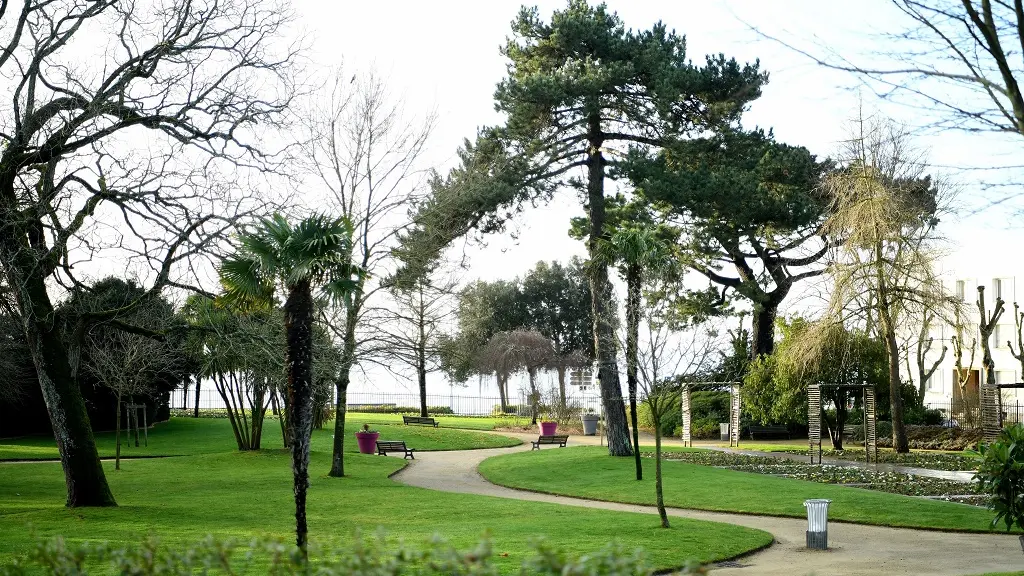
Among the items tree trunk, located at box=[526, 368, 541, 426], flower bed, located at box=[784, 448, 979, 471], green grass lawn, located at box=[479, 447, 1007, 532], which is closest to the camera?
green grass lawn, located at box=[479, 447, 1007, 532]

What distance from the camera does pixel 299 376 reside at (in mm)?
12977

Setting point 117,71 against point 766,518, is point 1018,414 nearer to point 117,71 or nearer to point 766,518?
point 766,518

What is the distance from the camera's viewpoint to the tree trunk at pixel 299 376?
12.6 meters

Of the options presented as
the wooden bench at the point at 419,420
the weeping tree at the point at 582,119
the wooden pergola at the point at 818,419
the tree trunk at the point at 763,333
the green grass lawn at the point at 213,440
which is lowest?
the green grass lawn at the point at 213,440

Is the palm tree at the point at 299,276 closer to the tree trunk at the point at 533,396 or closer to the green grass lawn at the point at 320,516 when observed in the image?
the green grass lawn at the point at 320,516

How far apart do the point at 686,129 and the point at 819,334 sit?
920 cm

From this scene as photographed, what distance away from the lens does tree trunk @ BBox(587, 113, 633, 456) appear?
2942 cm

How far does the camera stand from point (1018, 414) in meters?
43.5

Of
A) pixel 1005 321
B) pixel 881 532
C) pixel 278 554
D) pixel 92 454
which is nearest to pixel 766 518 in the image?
pixel 881 532

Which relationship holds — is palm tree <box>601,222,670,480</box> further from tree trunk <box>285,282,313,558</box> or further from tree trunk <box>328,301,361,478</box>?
tree trunk <box>285,282,313,558</box>

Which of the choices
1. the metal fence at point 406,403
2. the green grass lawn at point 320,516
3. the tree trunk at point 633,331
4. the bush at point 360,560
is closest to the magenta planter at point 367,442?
the green grass lawn at point 320,516

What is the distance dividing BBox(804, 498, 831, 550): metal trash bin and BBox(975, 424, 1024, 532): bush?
400 centimetres

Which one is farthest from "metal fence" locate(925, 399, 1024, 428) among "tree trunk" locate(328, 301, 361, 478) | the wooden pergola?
"tree trunk" locate(328, 301, 361, 478)

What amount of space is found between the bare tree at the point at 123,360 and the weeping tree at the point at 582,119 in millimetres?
9820
